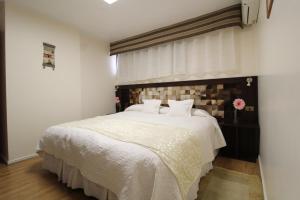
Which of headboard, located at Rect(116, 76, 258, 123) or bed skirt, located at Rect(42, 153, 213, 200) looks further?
headboard, located at Rect(116, 76, 258, 123)

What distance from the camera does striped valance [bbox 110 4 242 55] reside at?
8.48 feet

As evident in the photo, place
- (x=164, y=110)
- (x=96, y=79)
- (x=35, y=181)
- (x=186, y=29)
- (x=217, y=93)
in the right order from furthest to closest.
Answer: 1. (x=96, y=79)
2. (x=164, y=110)
3. (x=186, y=29)
4. (x=217, y=93)
5. (x=35, y=181)

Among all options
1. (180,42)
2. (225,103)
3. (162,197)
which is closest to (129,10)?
(180,42)

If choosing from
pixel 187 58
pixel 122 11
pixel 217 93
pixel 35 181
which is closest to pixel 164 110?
pixel 217 93

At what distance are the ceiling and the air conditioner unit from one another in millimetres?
315

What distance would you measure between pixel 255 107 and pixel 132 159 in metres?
2.37

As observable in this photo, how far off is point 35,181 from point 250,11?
3.69 meters

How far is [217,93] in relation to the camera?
9.59 ft

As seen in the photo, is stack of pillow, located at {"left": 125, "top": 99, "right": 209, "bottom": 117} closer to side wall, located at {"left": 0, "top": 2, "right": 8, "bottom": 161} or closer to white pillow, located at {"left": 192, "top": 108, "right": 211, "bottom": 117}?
white pillow, located at {"left": 192, "top": 108, "right": 211, "bottom": 117}

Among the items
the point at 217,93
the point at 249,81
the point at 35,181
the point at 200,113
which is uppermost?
the point at 249,81

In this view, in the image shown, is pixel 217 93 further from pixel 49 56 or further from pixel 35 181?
pixel 49 56

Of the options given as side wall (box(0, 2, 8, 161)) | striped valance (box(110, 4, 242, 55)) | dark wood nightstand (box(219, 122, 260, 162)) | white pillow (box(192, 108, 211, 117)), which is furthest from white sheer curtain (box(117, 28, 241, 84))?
side wall (box(0, 2, 8, 161))

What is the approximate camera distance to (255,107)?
8.62 feet

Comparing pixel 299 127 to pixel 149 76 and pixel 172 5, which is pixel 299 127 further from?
pixel 149 76
